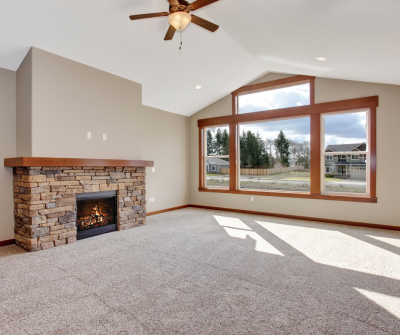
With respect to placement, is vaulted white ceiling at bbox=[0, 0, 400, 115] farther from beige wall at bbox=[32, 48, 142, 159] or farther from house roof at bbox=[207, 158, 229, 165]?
house roof at bbox=[207, 158, 229, 165]

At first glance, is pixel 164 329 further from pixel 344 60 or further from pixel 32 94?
pixel 344 60

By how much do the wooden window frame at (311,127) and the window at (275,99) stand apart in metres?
0.10

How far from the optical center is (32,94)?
371cm

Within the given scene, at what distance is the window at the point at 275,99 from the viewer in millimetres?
5805

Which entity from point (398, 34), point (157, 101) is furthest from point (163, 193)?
point (398, 34)

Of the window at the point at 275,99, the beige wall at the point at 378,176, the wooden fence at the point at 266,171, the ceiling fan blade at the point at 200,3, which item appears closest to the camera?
the ceiling fan blade at the point at 200,3

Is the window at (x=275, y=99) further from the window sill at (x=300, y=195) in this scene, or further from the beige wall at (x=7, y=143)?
the beige wall at (x=7, y=143)

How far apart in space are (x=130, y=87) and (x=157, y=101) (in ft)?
3.58

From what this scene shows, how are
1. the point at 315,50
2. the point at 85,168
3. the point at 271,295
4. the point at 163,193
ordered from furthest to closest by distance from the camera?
1. the point at 163,193
2. the point at 85,168
3. the point at 315,50
4. the point at 271,295

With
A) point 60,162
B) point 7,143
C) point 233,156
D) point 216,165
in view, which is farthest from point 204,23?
point 216,165

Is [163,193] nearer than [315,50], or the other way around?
[315,50]

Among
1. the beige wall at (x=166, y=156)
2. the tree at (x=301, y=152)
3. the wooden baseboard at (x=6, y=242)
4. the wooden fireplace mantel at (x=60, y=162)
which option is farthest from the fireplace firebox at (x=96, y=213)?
the tree at (x=301, y=152)

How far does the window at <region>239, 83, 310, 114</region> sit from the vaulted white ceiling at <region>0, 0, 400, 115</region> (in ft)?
1.94

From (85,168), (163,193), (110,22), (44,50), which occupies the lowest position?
(163,193)
